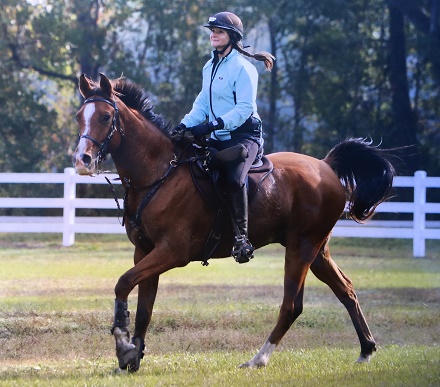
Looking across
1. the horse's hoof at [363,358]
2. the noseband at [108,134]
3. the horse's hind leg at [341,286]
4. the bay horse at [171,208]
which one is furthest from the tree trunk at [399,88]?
the noseband at [108,134]

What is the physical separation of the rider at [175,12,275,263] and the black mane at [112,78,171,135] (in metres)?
0.19

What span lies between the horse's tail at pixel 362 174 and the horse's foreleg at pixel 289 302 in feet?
4.23

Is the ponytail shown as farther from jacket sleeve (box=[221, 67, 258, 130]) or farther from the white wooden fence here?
the white wooden fence

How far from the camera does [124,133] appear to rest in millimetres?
8156

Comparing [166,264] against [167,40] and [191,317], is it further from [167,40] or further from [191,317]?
[167,40]

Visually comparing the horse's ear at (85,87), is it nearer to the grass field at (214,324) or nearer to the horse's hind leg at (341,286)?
the grass field at (214,324)

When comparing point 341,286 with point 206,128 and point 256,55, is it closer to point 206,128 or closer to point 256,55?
point 206,128

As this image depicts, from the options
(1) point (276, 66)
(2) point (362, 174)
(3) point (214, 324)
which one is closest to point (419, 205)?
(3) point (214, 324)

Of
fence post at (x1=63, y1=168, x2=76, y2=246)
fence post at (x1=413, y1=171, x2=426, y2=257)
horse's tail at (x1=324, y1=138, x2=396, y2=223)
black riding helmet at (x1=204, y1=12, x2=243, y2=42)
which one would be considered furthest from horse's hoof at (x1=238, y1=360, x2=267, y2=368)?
fence post at (x1=63, y1=168, x2=76, y2=246)

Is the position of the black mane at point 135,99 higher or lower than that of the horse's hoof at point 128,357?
higher

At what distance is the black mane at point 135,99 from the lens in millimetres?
8422

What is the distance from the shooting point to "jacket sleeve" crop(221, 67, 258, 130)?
813 cm

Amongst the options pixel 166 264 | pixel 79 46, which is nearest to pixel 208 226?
pixel 166 264

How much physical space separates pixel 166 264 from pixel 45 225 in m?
12.2
